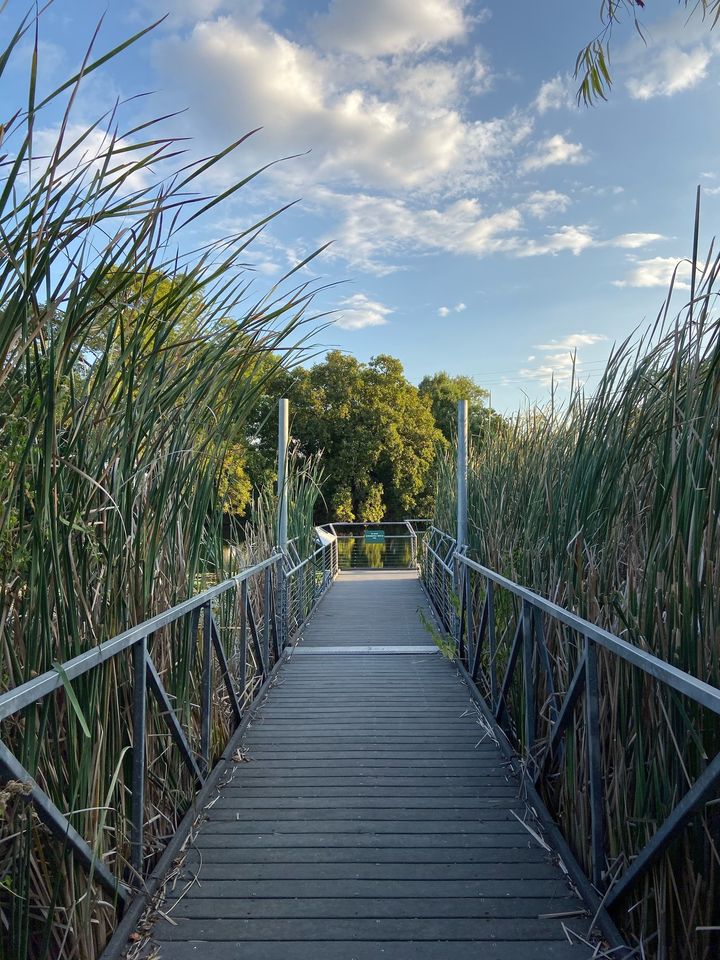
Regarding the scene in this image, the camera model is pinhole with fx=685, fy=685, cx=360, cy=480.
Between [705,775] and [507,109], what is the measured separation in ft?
21.0

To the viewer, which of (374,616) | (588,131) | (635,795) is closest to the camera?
(635,795)

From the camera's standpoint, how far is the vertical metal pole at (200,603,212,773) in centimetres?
250

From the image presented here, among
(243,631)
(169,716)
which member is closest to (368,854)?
(169,716)

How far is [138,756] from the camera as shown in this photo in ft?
5.88

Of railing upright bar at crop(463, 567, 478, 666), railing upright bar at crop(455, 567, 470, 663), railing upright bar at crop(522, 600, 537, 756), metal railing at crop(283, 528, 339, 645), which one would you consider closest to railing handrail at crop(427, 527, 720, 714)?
railing upright bar at crop(522, 600, 537, 756)

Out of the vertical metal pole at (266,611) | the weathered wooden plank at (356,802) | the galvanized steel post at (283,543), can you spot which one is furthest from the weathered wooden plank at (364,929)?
the galvanized steel post at (283,543)

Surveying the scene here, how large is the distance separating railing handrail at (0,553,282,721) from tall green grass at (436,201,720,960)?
49.7 inches

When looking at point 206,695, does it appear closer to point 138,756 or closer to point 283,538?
point 138,756

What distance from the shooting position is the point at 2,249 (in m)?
1.29

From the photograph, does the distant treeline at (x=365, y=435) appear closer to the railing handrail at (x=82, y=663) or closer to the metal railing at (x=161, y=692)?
the metal railing at (x=161, y=692)

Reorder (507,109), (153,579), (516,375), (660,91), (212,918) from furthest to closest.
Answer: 1. (507,109)
2. (516,375)
3. (660,91)
4. (153,579)
5. (212,918)

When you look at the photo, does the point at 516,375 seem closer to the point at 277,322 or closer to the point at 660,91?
the point at 660,91

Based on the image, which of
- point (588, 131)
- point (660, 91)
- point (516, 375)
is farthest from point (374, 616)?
point (660, 91)

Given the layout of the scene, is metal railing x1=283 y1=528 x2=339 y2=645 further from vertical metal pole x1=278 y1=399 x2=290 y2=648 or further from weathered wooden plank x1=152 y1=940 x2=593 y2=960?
weathered wooden plank x1=152 y1=940 x2=593 y2=960
